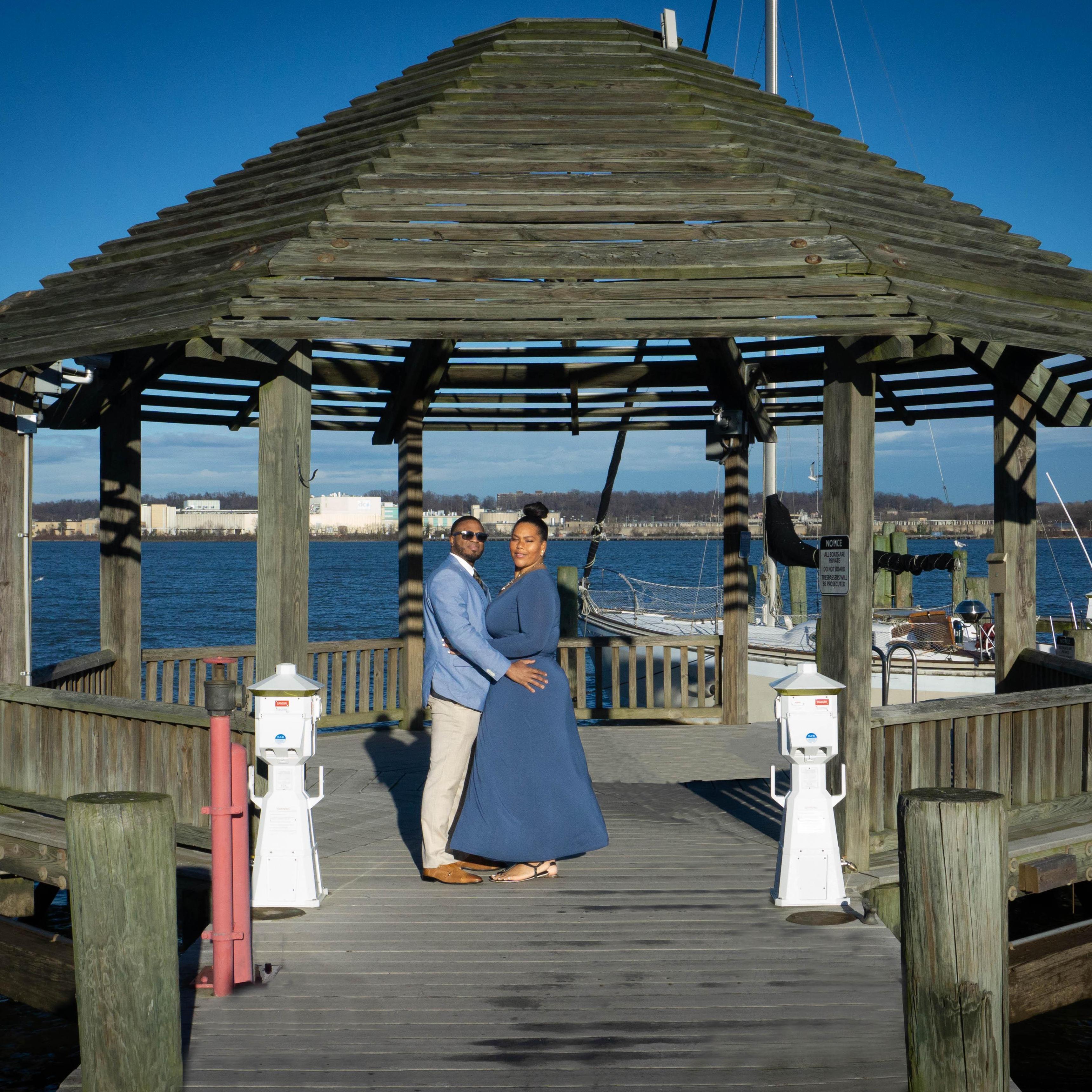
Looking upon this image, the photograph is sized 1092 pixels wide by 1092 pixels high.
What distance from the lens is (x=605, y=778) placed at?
9594mm

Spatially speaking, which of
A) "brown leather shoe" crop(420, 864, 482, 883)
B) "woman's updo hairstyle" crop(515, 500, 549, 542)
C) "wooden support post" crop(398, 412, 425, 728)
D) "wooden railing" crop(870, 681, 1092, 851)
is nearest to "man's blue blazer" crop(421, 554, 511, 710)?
"woman's updo hairstyle" crop(515, 500, 549, 542)

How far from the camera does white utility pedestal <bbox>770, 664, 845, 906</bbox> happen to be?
600cm

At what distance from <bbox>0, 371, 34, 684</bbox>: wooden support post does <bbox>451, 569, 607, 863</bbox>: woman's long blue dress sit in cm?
357

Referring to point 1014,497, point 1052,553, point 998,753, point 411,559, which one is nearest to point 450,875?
point 998,753

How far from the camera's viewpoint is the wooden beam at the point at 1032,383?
9.05 meters

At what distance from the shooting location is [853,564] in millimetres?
6559

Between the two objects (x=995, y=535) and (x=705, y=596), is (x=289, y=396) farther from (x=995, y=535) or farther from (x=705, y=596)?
(x=705, y=596)

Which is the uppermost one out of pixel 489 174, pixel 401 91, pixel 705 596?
pixel 401 91

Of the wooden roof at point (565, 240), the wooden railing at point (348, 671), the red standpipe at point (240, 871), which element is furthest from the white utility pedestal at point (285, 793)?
the wooden railing at point (348, 671)

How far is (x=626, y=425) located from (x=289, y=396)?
6.20 metres

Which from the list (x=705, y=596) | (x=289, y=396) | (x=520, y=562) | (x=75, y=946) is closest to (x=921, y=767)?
(x=520, y=562)

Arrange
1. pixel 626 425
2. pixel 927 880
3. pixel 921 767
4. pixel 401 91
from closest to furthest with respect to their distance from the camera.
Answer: pixel 927 880
pixel 921 767
pixel 401 91
pixel 626 425

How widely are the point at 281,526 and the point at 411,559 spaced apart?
499 centimetres

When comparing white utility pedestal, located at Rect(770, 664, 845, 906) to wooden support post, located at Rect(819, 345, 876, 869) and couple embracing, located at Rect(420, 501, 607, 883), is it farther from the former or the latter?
couple embracing, located at Rect(420, 501, 607, 883)
